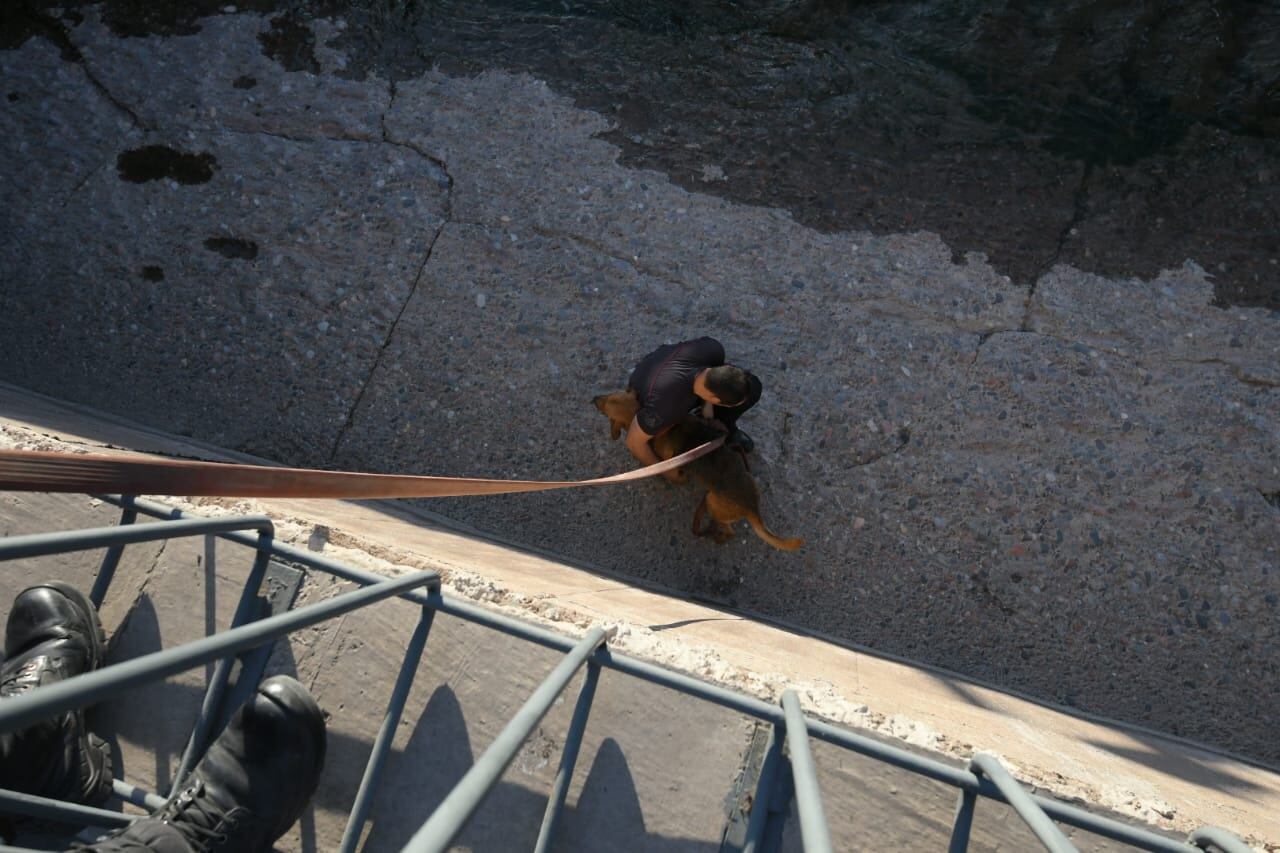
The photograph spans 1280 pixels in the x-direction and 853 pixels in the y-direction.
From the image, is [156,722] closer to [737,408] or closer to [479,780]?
[479,780]

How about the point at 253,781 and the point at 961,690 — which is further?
the point at 961,690

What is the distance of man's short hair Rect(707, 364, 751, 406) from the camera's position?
3100 mm

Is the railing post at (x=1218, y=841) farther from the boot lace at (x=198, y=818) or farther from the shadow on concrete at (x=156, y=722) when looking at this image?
the shadow on concrete at (x=156, y=722)

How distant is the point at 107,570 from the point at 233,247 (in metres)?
2.45

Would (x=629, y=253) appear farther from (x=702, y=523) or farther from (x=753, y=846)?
(x=753, y=846)

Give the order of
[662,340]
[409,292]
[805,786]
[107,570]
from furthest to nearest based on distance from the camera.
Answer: [409,292], [662,340], [107,570], [805,786]

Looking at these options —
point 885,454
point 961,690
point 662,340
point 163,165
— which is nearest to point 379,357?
point 662,340

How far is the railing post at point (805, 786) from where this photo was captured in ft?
3.58

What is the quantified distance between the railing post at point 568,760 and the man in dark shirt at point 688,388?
1.49 metres

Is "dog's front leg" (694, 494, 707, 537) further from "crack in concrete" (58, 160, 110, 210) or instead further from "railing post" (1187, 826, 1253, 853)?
"crack in concrete" (58, 160, 110, 210)

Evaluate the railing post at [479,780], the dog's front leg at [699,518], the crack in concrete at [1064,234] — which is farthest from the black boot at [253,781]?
the crack in concrete at [1064,234]

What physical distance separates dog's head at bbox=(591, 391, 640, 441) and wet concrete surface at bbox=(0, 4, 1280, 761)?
0.26m

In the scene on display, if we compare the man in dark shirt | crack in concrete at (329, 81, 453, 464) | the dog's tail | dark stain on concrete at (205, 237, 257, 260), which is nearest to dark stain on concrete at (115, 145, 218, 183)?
dark stain on concrete at (205, 237, 257, 260)

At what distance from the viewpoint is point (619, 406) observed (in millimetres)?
3523
